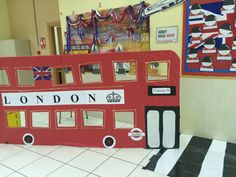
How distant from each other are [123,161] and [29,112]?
1395 millimetres

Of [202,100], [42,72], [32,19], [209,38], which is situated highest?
[32,19]

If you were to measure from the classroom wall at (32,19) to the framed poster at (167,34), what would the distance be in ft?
9.80

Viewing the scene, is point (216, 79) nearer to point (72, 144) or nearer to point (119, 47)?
point (119, 47)

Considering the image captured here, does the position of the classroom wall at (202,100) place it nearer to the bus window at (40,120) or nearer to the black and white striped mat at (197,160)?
the black and white striped mat at (197,160)

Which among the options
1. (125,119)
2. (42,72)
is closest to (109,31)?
(42,72)

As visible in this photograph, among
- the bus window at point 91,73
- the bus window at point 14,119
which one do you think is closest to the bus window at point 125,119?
the bus window at point 91,73

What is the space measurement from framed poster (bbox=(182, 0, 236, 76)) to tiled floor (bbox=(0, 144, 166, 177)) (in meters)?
1.28

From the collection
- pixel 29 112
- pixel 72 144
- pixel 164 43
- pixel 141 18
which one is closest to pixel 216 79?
pixel 164 43

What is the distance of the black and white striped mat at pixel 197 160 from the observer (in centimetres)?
215

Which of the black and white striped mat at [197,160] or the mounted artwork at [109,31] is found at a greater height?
the mounted artwork at [109,31]

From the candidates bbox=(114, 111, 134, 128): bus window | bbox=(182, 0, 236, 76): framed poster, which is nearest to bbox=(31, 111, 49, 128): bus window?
bbox=(114, 111, 134, 128): bus window

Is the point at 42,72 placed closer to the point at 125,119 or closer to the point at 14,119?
the point at 14,119

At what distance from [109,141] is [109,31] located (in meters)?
1.76

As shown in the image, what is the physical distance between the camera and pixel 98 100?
104 inches
